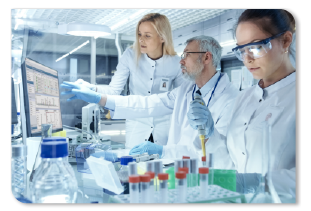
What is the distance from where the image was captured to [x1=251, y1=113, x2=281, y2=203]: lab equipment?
4.57 feet

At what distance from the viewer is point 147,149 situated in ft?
5.74

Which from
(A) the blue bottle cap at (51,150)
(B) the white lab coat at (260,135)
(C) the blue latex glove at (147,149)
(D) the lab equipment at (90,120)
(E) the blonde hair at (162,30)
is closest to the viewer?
(A) the blue bottle cap at (51,150)

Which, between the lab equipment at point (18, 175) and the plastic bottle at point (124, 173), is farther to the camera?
the lab equipment at point (18, 175)

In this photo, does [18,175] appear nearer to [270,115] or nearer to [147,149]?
[147,149]

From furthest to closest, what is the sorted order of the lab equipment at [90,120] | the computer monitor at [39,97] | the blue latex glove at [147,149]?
the lab equipment at [90,120] → the blue latex glove at [147,149] → the computer monitor at [39,97]

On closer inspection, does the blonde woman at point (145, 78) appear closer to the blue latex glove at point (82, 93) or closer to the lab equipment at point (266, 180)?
the blue latex glove at point (82, 93)

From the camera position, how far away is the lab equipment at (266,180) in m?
1.39

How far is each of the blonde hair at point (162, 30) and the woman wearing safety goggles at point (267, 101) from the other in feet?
1.26

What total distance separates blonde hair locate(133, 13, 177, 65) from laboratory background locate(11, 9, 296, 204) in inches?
1.0

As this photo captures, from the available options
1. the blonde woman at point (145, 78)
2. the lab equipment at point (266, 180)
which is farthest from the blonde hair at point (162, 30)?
the lab equipment at point (266, 180)

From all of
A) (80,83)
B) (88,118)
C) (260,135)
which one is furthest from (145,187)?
(88,118)

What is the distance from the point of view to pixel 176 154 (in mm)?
1712

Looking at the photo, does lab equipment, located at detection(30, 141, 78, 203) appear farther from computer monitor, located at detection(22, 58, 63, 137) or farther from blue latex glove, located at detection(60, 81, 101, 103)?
blue latex glove, located at detection(60, 81, 101, 103)

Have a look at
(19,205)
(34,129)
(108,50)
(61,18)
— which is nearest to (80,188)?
(19,205)
